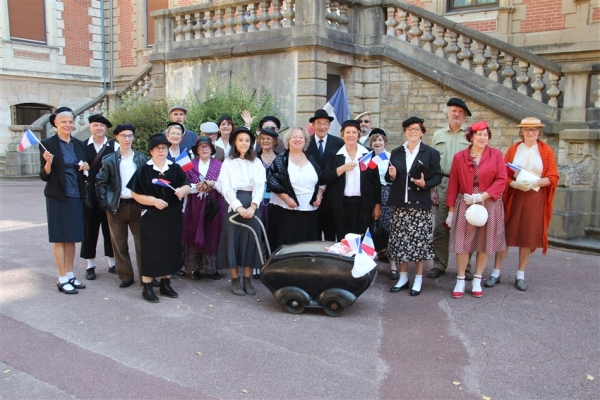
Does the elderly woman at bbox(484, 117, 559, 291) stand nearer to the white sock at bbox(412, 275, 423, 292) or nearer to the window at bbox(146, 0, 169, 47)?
the white sock at bbox(412, 275, 423, 292)

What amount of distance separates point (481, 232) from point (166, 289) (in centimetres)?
359

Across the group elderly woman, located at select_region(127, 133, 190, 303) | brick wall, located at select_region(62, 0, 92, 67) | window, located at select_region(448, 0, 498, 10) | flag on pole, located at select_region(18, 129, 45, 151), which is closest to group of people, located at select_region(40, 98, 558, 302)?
elderly woman, located at select_region(127, 133, 190, 303)

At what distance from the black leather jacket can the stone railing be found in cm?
743

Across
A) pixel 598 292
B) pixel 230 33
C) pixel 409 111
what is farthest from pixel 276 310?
pixel 230 33

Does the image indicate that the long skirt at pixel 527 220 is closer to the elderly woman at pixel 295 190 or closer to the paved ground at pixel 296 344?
the paved ground at pixel 296 344

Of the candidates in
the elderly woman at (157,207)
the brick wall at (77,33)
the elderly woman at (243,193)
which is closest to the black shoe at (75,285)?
the elderly woman at (157,207)

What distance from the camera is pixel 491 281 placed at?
255 inches

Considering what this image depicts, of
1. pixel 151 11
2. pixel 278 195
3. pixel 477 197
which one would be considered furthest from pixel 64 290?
pixel 151 11

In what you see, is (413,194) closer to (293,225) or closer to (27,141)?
(293,225)

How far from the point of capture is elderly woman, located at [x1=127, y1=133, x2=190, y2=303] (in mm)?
5824

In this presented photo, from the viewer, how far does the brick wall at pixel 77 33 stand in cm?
2212

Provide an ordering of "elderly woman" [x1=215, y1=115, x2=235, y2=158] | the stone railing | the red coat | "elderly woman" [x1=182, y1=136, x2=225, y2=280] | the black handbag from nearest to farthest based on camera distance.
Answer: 1. the red coat
2. the black handbag
3. "elderly woman" [x1=182, y1=136, x2=225, y2=280]
4. "elderly woman" [x1=215, y1=115, x2=235, y2=158]
5. the stone railing

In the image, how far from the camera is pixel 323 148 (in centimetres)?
684

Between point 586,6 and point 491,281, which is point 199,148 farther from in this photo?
point 586,6
